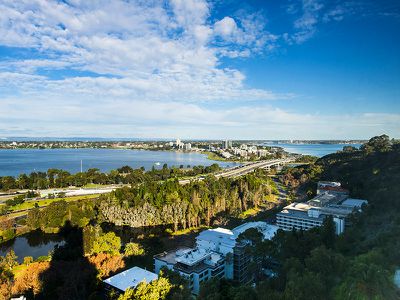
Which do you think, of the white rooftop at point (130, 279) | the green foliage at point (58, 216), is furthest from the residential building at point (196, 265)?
the green foliage at point (58, 216)

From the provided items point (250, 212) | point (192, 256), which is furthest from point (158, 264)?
point (250, 212)

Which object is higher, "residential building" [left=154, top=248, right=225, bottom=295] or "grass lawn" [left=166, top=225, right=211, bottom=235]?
"residential building" [left=154, top=248, right=225, bottom=295]

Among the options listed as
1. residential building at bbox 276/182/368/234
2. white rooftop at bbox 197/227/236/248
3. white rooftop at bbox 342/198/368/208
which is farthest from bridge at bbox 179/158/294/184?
white rooftop at bbox 197/227/236/248

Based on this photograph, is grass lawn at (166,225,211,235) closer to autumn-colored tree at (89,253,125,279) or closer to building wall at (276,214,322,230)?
building wall at (276,214,322,230)

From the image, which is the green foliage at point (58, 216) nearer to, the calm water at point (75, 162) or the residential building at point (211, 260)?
the residential building at point (211, 260)

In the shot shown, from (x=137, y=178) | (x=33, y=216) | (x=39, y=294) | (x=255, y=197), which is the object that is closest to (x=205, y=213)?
(x=255, y=197)

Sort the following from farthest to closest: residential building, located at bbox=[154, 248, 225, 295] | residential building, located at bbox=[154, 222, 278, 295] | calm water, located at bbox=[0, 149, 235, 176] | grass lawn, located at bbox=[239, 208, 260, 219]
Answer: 1. calm water, located at bbox=[0, 149, 235, 176]
2. grass lawn, located at bbox=[239, 208, 260, 219]
3. residential building, located at bbox=[154, 222, 278, 295]
4. residential building, located at bbox=[154, 248, 225, 295]

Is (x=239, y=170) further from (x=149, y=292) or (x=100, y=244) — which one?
(x=149, y=292)

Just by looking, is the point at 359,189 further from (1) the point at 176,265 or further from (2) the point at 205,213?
(1) the point at 176,265
